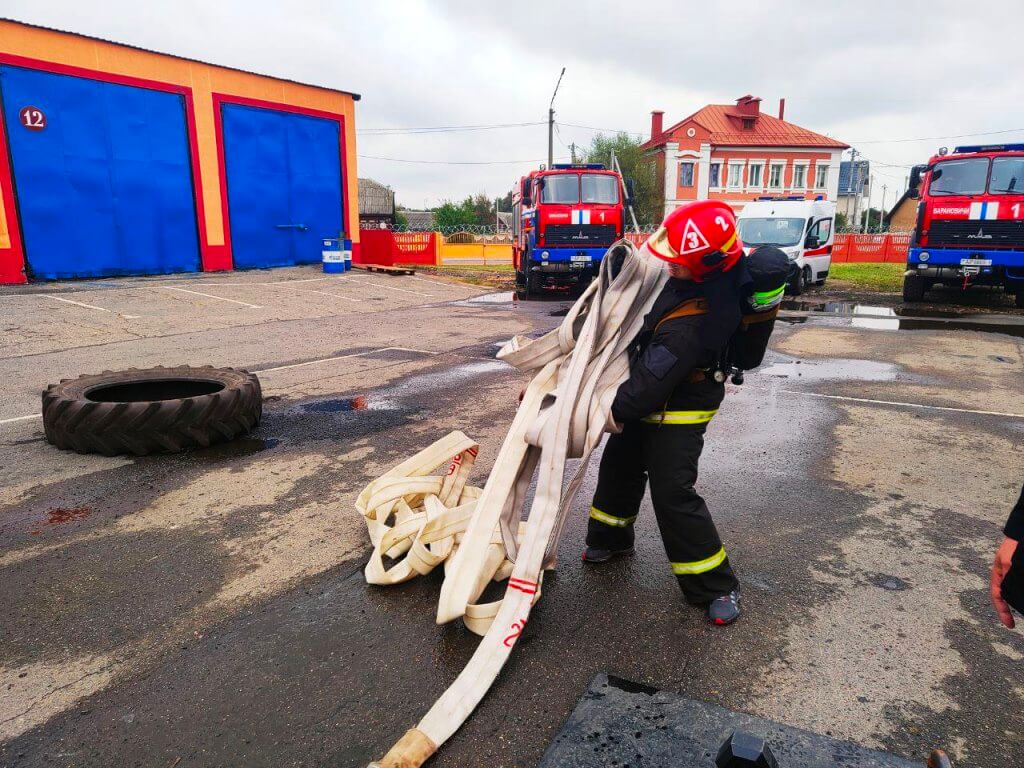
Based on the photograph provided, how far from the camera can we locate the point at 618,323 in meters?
2.84

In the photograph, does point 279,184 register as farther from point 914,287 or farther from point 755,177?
point 755,177

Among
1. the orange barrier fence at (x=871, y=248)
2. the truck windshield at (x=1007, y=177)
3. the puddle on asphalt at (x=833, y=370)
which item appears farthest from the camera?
the orange barrier fence at (x=871, y=248)

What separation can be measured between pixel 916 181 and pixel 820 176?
41963mm

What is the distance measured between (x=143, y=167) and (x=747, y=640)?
1998 centimetres

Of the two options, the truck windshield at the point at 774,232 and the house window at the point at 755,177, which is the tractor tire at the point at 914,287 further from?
the house window at the point at 755,177

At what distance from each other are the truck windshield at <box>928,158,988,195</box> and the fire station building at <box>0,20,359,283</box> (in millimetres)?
17644

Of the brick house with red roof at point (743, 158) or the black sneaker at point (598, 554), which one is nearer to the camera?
the black sneaker at point (598, 554)

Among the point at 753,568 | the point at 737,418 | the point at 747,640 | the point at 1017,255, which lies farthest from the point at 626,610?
the point at 1017,255

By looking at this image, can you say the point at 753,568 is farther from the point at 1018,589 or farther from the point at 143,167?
the point at 143,167

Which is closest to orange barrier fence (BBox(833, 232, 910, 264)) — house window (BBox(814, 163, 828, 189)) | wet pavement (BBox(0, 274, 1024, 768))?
house window (BBox(814, 163, 828, 189))

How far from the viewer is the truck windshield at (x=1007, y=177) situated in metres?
14.1

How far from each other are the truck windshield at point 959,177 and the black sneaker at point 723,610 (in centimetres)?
1556

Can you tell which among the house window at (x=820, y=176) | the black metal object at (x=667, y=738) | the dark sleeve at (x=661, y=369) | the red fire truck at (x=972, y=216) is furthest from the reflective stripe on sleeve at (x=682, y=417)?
the house window at (x=820, y=176)

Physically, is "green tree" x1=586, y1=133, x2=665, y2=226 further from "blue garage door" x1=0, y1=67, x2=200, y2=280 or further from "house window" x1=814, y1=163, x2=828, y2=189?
"blue garage door" x1=0, y1=67, x2=200, y2=280
